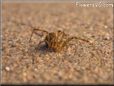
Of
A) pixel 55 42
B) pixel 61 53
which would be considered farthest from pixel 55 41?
pixel 61 53

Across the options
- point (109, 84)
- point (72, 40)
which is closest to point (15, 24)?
point (72, 40)

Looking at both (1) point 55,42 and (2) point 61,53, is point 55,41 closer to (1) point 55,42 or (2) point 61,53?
(1) point 55,42

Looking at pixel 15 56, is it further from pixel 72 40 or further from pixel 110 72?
pixel 110 72

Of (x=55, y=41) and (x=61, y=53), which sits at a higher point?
(x=55, y=41)

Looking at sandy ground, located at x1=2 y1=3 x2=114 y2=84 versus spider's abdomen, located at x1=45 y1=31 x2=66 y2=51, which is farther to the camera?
spider's abdomen, located at x1=45 y1=31 x2=66 y2=51
